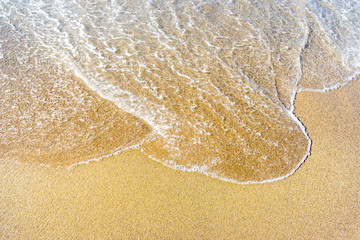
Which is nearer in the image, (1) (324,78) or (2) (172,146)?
(2) (172,146)

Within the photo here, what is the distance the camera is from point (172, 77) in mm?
5145

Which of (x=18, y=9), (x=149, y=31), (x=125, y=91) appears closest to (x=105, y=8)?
(x=149, y=31)

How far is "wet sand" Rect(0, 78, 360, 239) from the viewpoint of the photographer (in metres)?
2.96

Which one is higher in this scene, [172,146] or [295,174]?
Result: [295,174]

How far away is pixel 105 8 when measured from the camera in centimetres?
743

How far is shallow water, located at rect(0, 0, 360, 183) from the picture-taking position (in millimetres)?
3820

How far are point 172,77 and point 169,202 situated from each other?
8.76 ft

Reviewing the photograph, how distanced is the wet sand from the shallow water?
0.21 m

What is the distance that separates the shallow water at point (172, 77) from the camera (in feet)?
12.5

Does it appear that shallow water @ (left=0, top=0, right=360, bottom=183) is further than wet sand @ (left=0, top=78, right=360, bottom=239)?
Yes

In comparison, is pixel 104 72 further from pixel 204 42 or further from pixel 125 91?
pixel 204 42

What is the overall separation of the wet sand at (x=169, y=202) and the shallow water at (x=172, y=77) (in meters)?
0.21

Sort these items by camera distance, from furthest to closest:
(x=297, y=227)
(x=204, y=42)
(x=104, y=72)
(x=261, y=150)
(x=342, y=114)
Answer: (x=204, y=42) → (x=104, y=72) → (x=342, y=114) → (x=261, y=150) → (x=297, y=227)

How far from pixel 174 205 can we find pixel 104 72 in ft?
10.4
